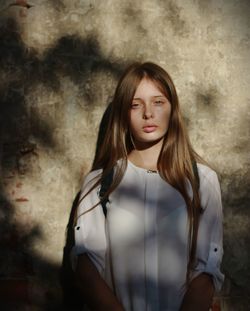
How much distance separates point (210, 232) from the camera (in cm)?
288

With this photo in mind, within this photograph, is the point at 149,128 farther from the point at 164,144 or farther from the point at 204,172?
the point at 204,172

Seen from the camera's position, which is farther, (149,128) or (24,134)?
(24,134)

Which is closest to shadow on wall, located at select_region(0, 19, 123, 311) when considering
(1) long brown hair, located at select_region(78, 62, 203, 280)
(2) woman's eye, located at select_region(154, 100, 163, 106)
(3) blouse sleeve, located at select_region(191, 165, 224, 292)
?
(1) long brown hair, located at select_region(78, 62, 203, 280)

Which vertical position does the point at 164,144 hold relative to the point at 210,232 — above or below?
Result: above

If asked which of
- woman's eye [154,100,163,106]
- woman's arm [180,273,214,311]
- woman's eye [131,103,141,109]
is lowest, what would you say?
woman's arm [180,273,214,311]

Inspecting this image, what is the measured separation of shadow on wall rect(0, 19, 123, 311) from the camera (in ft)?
10.5

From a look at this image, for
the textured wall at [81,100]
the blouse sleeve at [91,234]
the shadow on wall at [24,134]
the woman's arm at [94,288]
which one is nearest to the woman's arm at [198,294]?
the woman's arm at [94,288]

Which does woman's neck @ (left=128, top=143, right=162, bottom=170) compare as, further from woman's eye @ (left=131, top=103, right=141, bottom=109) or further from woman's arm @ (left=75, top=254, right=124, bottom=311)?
woman's arm @ (left=75, top=254, right=124, bottom=311)

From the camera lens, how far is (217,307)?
133 inches

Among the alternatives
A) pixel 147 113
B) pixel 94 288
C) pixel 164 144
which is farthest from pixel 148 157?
pixel 94 288

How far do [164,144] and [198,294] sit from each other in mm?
784

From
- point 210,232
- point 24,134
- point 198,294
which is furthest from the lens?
point 24,134

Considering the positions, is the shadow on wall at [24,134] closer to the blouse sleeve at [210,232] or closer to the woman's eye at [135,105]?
the woman's eye at [135,105]

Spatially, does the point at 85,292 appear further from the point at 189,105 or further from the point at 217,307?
the point at 189,105
